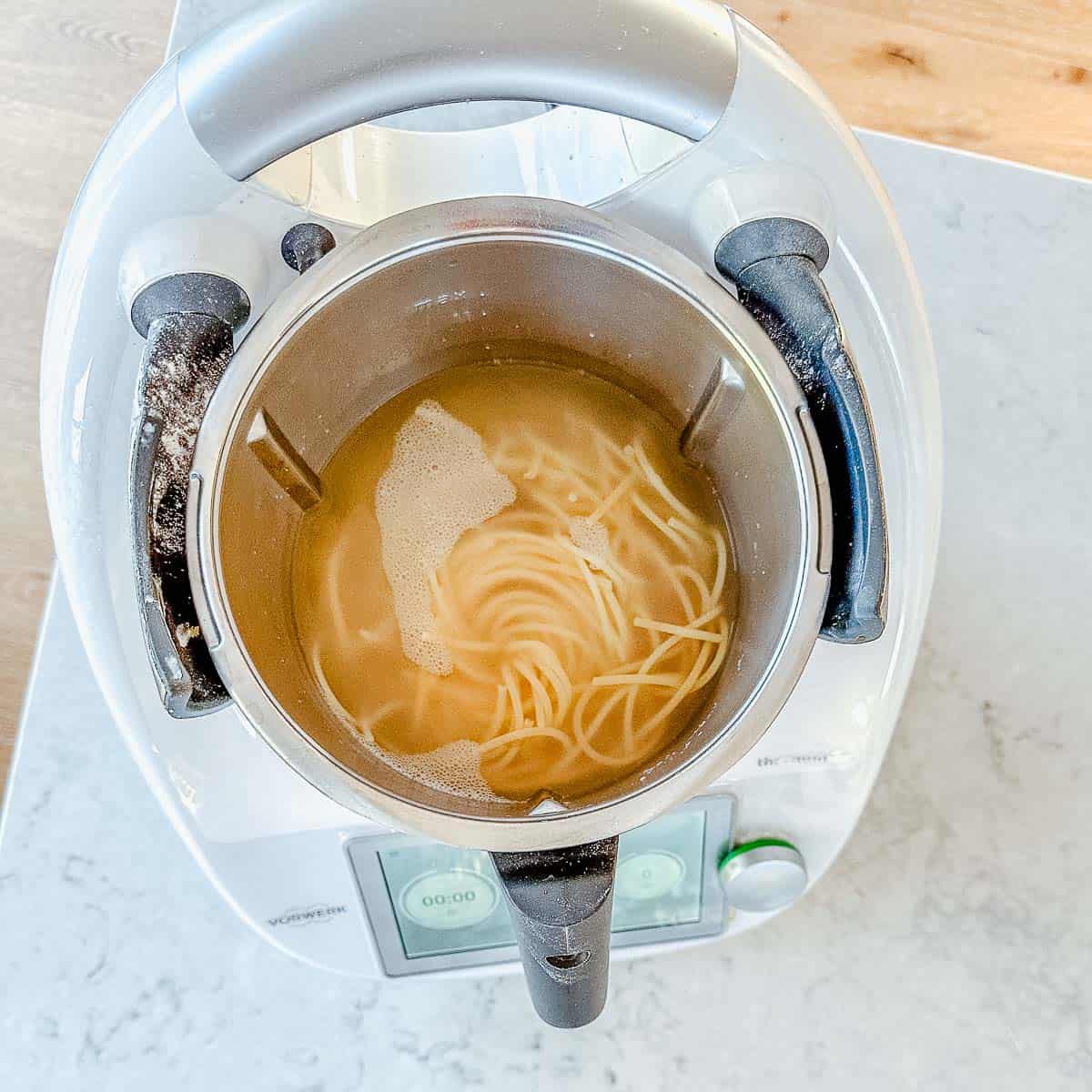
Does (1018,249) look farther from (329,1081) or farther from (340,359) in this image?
(329,1081)

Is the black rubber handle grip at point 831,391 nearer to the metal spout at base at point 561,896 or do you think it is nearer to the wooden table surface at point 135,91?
the metal spout at base at point 561,896

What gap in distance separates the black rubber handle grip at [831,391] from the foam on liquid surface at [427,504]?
0.17 m

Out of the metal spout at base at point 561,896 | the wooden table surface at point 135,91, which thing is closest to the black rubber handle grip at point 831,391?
the metal spout at base at point 561,896

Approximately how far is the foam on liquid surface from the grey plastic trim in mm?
169

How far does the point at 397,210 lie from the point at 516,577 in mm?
206

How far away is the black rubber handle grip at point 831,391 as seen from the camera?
44 centimetres

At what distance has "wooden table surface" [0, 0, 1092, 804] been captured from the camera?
0.83 meters

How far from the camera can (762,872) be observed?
601 mm

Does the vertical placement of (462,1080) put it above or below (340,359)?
below

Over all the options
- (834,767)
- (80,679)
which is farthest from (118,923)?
(834,767)

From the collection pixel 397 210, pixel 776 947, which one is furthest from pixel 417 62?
pixel 776 947

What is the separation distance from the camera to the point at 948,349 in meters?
0.77

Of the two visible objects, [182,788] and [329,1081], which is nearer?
[182,788]

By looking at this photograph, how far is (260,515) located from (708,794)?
0.92 ft
